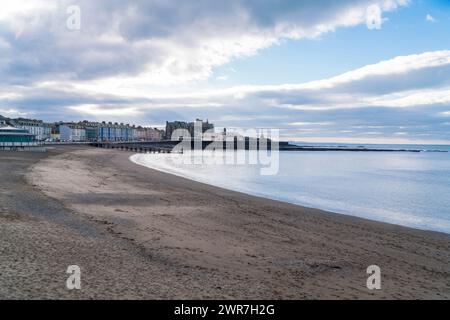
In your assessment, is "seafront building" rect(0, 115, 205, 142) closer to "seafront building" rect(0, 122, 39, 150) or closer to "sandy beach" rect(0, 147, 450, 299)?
"seafront building" rect(0, 122, 39, 150)

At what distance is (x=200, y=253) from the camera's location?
7.23 m

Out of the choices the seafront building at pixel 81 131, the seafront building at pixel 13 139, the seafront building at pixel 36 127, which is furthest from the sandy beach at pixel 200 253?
the seafront building at pixel 36 127

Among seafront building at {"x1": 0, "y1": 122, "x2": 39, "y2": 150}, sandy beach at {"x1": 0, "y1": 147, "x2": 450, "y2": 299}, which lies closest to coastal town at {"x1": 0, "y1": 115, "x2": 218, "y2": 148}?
seafront building at {"x1": 0, "y1": 122, "x2": 39, "y2": 150}

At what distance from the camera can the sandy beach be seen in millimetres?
5121

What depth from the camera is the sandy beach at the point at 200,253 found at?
512 cm

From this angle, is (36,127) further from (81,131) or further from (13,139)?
(13,139)

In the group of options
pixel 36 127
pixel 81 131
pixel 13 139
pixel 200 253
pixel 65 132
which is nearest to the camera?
pixel 200 253

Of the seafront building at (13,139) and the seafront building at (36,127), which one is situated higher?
the seafront building at (36,127)

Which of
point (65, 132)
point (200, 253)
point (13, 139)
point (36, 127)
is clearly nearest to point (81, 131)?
point (65, 132)

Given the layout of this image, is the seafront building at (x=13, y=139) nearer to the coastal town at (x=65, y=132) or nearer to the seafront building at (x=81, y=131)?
the coastal town at (x=65, y=132)

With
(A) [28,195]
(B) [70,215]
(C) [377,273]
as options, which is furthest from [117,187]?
(C) [377,273]
